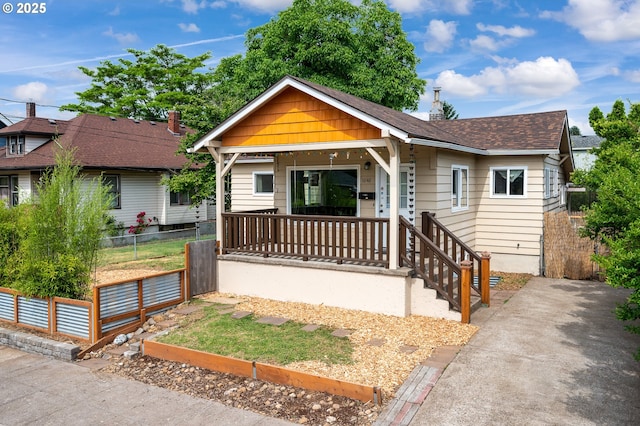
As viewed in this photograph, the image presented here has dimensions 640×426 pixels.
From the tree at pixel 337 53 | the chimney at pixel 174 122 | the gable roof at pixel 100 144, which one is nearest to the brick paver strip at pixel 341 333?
the gable roof at pixel 100 144

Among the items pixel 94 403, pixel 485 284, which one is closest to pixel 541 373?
pixel 485 284

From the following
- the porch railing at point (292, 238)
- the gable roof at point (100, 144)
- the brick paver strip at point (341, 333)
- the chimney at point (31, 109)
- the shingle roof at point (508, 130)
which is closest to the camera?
the brick paver strip at point (341, 333)

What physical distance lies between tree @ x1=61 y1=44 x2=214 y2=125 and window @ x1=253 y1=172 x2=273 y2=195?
23.8 m

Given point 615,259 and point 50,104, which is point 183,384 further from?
point 50,104

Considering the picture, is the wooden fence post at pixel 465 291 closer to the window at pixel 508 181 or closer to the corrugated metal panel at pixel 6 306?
the window at pixel 508 181

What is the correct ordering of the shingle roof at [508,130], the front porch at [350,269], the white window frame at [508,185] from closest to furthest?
1. the front porch at [350,269]
2. the shingle roof at [508,130]
3. the white window frame at [508,185]

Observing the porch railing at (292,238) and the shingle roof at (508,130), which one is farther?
the shingle roof at (508,130)

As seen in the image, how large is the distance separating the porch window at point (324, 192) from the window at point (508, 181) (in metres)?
4.35

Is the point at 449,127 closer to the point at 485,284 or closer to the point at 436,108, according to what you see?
the point at 436,108

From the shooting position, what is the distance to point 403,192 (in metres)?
10.8

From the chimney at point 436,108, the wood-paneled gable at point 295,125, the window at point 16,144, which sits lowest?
the wood-paneled gable at point 295,125

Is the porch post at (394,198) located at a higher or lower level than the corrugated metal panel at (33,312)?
higher

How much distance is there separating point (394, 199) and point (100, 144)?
57.1 feet

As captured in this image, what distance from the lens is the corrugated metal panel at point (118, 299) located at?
7594 millimetres
